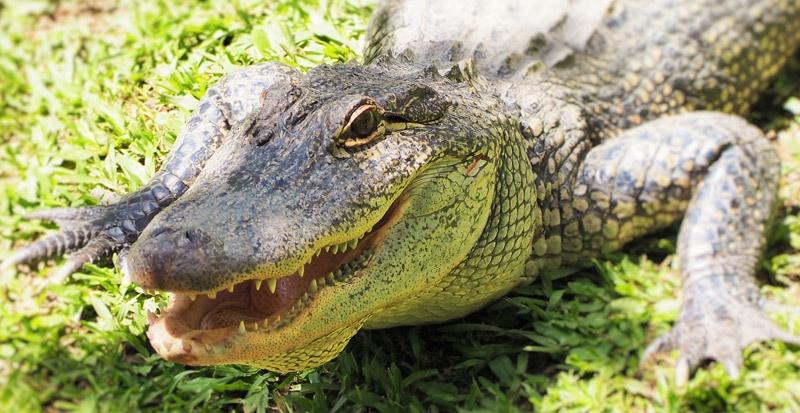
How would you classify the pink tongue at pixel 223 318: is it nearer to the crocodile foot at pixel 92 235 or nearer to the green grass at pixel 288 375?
the green grass at pixel 288 375

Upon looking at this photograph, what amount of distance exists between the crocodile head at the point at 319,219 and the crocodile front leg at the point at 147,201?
0.68 meters

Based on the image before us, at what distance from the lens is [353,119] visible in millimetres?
2787

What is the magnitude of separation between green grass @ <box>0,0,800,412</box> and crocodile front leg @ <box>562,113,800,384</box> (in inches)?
5.5

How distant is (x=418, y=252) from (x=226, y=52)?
1.94m

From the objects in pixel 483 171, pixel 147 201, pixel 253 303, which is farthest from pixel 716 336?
pixel 147 201

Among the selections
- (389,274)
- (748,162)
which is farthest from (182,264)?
(748,162)

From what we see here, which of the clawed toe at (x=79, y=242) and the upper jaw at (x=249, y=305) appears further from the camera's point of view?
the clawed toe at (x=79, y=242)

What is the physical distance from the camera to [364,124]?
2.81 m

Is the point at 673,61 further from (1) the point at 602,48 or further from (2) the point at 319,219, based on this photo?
(2) the point at 319,219

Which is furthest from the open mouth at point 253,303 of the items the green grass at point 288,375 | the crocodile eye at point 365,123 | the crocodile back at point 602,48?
the crocodile back at point 602,48

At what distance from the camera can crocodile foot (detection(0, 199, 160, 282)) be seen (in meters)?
3.50

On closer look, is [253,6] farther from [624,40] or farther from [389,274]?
[389,274]

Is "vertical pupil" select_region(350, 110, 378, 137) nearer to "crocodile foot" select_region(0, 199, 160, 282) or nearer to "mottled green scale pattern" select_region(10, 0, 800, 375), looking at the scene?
"mottled green scale pattern" select_region(10, 0, 800, 375)

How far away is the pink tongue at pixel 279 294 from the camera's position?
269 cm
